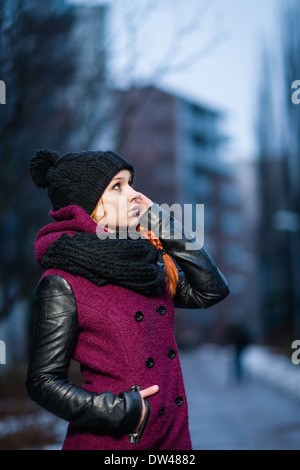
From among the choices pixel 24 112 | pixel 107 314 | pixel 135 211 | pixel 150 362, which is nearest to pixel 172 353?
pixel 150 362

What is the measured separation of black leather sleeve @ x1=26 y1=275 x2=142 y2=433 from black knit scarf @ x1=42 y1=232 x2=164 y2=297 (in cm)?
8

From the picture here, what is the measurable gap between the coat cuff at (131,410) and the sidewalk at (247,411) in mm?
5313

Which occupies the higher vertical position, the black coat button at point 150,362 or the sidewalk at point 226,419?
the black coat button at point 150,362

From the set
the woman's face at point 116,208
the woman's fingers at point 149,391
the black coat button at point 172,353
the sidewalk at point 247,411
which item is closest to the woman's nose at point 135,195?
the woman's face at point 116,208

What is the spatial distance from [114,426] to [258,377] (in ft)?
58.2

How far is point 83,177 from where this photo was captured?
2.33 m

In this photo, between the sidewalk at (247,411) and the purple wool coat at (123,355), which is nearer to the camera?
the purple wool coat at (123,355)

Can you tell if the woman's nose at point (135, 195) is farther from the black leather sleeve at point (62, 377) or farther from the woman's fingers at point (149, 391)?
the woman's fingers at point (149, 391)

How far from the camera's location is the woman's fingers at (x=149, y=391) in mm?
2090

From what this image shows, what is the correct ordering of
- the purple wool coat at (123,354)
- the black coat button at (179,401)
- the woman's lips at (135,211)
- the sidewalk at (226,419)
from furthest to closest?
the sidewalk at (226,419) < the woman's lips at (135,211) < the black coat button at (179,401) < the purple wool coat at (123,354)

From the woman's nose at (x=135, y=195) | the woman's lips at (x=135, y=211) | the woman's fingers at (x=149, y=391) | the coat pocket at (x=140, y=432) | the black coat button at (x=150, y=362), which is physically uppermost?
the woman's nose at (x=135, y=195)

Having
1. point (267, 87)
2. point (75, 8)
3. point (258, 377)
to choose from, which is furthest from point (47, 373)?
point (267, 87)

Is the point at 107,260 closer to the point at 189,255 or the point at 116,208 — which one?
the point at 116,208

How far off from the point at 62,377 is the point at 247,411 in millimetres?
9444
